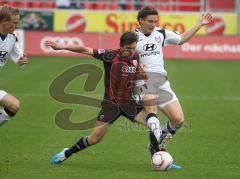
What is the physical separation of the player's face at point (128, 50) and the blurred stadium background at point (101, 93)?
163cm

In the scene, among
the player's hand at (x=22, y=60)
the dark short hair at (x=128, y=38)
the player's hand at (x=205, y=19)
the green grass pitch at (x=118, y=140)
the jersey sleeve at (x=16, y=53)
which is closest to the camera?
the dark short hair at (x=128, y=38)

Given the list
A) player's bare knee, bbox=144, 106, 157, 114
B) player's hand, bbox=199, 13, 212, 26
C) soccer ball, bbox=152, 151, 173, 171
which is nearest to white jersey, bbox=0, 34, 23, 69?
player's bare knee, bbox=144, 106, 157, 114

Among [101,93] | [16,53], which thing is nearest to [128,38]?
[16,53]

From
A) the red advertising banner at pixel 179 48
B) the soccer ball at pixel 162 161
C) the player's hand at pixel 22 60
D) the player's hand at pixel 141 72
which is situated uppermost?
the player's hand at pixel 22 60

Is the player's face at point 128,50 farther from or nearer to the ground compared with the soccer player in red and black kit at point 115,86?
farther from the ground

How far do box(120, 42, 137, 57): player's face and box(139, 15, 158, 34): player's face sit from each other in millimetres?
552

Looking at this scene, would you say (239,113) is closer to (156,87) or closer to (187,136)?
(187,136)

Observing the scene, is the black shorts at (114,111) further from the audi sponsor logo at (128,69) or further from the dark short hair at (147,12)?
the dark short hair at (147,12)

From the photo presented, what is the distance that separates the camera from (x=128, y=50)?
948cm

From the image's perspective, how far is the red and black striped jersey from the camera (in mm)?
9664

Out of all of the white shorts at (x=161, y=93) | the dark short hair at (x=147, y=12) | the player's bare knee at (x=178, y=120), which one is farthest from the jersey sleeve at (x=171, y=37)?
the player's bare knee at (x=178, y=120)

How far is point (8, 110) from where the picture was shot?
970 centimetres

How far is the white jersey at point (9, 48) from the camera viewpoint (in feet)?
32.9

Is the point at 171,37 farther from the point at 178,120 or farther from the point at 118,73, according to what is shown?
the point at 178,120
